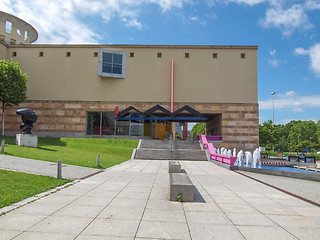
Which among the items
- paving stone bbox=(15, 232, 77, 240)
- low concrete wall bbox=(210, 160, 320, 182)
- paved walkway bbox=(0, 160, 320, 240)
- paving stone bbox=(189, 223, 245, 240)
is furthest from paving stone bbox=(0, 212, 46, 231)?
low concrete wall bbox=(210, 160, 320, 182)

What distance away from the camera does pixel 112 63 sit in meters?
35.8

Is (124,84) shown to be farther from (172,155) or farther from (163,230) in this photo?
(163,230)

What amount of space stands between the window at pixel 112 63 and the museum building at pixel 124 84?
15cm

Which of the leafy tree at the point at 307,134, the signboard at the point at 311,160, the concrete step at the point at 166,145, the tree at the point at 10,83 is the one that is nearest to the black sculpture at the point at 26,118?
the tree at the point at 10,83

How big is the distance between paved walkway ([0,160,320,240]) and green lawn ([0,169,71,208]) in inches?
22.9

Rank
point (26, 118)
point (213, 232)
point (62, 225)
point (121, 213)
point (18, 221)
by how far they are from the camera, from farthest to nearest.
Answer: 1. point (26, 118)
2. point (121, 213)
3. point (18, 221)
4. point (62, 225)
5. point (213, 232)

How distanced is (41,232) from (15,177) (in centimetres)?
528

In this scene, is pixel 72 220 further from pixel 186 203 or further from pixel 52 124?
pixel 52 124

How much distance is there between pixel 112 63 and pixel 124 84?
3698 millimetres

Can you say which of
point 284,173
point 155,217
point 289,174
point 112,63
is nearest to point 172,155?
point 284,173

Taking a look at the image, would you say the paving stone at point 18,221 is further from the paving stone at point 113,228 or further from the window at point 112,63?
the window at point 112,63

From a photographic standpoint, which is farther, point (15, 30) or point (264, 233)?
point (15, 30)

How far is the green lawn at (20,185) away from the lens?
256 inches

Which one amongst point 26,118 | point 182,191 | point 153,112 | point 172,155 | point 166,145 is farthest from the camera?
point 153,112
